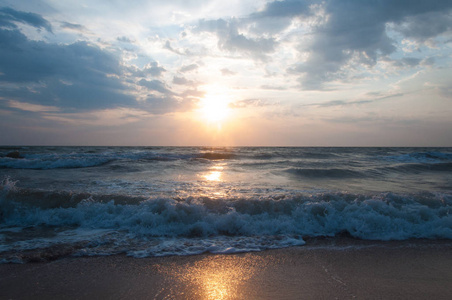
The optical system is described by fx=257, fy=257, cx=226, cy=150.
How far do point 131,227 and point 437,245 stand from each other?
6177 millimetres

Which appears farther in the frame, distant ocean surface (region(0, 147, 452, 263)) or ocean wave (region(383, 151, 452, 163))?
ocean wave (region(383, 151, 452, 163))

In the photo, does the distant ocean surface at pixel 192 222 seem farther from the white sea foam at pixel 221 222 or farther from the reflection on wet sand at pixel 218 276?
the reflection on wet sand at pixel 218 276

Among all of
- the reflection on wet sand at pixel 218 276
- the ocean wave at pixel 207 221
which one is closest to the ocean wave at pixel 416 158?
the ocean wave at pixel 207 221

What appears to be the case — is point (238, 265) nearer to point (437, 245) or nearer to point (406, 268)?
point (406, 268)

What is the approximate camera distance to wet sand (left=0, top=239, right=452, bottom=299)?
3.13 metres

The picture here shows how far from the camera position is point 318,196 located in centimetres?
715

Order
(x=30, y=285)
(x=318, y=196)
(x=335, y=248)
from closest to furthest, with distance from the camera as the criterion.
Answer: (x=30, y=285) → (x=335, y=248) → (x=318, y=196)

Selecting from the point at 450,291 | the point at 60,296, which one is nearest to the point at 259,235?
the point at 450,291

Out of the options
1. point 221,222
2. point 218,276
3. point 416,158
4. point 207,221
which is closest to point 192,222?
point 207,221

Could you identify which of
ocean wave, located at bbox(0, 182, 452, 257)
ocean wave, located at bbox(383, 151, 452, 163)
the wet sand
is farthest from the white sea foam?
ocean wave, located at bbox(383, 151, 452, 163)

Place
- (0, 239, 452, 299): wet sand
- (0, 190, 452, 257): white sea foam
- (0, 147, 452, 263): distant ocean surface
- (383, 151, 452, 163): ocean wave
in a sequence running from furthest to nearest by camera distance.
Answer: (383, 151, 452, 163): ocean wave, (0, 190, 452, 257): white sea foam, (0, 147, 452, 263): distant ocean surface, (0, 239, 452, 299): wet sand

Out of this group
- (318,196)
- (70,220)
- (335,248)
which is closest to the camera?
(335,248)

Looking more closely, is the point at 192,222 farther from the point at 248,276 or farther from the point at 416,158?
the point at 416,158

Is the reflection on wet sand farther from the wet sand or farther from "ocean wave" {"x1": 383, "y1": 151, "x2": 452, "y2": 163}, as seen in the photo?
"ocean wave" {"x1": 383, "y1": 151, "x2": 452, "y2": 163}
